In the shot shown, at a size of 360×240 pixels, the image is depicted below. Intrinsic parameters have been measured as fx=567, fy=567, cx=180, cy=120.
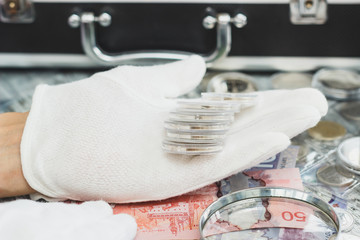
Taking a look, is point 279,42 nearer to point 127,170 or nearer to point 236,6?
point 236,6

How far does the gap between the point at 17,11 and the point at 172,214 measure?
0.52 m

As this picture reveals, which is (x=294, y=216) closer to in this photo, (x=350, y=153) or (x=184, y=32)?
(x=350, y=153)

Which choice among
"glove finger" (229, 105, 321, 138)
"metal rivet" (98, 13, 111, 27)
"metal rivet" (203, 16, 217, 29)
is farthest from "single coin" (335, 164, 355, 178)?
"metal rivet" (98, 13, 111, 27)

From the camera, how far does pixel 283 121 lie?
2.54 ft

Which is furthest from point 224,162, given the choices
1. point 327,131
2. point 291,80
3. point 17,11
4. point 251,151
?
point 17,11

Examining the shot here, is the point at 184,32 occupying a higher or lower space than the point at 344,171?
higher

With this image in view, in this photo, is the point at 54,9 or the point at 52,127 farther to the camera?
the point at 54,9

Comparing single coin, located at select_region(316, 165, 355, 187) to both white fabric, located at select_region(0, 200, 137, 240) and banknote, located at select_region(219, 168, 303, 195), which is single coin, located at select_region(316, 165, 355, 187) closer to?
banknote, located at select_region(219, 168, 303, 195)

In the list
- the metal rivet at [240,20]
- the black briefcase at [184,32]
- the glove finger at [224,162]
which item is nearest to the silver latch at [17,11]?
the black briefcase at [184,32]

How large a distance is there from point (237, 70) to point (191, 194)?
0.37 metres

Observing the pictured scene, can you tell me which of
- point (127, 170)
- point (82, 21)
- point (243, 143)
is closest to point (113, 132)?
point (127, 170)

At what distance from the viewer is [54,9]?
1048 millimetres

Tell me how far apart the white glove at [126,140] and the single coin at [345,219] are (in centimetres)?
12

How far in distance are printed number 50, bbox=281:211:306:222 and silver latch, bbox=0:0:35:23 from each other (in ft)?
2.03
